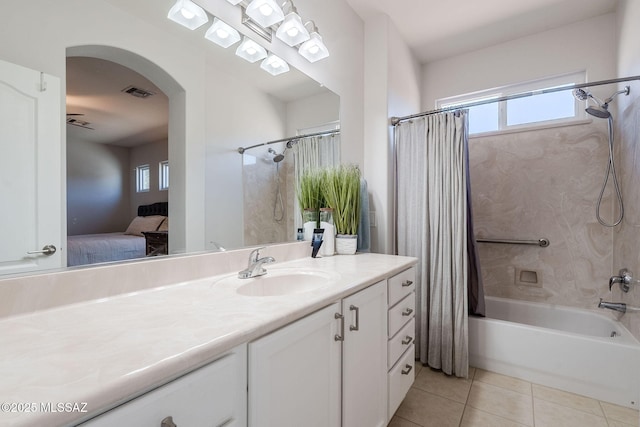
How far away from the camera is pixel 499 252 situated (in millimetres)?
2605

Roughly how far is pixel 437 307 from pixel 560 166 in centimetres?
164

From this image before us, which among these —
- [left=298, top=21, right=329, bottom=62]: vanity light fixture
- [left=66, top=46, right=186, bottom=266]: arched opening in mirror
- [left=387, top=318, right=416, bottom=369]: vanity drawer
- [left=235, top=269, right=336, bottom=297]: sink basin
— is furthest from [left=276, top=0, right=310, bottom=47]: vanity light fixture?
[left=387, top=318, right=416, bottom=369]: vanity drawer

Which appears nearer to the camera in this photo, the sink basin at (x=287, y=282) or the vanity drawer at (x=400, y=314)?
the sink basin at (x=287, y=282)

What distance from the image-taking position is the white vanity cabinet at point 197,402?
0.46 metres

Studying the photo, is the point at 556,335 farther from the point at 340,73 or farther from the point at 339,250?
the point at 340,73

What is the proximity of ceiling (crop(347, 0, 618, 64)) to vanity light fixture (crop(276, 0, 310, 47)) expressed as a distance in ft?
2.61

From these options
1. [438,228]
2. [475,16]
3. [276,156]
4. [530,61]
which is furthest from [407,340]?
[530,61]

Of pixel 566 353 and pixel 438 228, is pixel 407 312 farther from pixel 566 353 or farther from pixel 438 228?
pixel 566 353

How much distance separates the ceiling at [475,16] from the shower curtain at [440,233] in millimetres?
838

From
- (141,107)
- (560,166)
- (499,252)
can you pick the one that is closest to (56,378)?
(141,107)

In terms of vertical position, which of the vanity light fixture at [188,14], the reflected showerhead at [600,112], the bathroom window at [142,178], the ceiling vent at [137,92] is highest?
the vanity light fixture at [188,14]

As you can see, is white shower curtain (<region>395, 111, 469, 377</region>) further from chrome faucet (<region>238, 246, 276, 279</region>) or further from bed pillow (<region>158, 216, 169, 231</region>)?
bed pillow (<region>158, 216, 169, 231</region>)

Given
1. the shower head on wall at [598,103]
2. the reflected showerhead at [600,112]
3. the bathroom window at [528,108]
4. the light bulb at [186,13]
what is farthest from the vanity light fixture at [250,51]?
the reflected showerhead at [600,112]

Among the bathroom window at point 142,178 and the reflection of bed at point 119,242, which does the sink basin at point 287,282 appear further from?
the bathroom window at point 142,178
